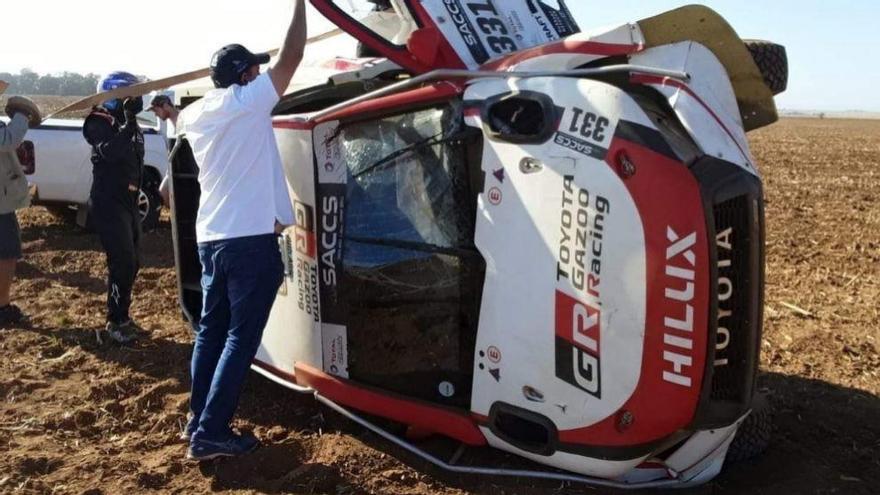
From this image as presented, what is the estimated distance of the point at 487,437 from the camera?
147 inches

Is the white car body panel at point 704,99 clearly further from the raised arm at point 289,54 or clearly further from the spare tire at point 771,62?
the raised arm at point 289,54

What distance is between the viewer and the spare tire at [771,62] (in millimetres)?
3754

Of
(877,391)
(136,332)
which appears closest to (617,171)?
(877,391)

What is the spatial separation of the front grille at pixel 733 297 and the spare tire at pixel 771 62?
0.88 m

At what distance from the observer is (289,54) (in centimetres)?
385

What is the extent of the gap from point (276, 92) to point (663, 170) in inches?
69.7

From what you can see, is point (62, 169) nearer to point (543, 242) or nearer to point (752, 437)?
point (543, 242)

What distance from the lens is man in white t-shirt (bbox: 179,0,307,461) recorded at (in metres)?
3.88

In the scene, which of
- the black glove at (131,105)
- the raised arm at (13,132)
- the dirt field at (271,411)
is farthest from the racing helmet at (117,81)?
the dirt field at (271,411)

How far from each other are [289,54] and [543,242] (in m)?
1.45

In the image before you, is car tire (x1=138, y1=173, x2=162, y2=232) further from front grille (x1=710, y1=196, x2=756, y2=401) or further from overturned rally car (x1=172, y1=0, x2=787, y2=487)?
front grille (x1=710, y1=196, x2=756, y2=401)

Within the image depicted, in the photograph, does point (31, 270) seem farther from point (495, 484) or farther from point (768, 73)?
point (768, 73)

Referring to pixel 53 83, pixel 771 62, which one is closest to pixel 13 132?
pixel 771 62

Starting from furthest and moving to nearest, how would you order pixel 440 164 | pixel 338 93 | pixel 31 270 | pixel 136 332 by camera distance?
1. pixel 31 270
2. pixel 136 332
3. pixel 338 93
4. pixel 440 164
